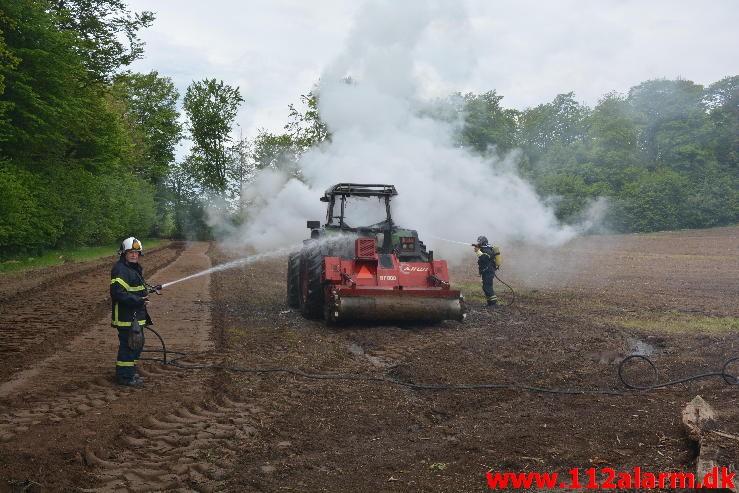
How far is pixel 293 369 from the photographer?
26.9ft

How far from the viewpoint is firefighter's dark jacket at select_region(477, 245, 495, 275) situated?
1418 cm

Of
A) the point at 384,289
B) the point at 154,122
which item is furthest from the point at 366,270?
the point at 154,122

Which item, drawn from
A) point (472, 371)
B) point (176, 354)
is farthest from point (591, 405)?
point (176, 354)

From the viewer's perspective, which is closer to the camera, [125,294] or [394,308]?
[125,294]

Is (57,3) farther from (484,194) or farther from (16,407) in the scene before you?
(16,407)

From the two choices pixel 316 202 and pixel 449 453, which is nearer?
pixel 449 453

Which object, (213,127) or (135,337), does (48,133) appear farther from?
(135,337)

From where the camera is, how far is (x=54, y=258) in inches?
1051

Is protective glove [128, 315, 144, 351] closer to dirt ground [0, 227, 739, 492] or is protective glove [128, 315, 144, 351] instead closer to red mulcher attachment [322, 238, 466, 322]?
dirt ground [0, 227, 739, 492]

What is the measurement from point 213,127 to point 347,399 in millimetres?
31097

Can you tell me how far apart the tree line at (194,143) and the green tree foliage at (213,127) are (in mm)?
104

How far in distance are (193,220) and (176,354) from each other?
5025 cm

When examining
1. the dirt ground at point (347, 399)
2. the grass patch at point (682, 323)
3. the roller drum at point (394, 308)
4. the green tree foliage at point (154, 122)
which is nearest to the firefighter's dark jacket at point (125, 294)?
the dirt ground at point (347, 399)

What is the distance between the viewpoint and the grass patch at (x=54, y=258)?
2216 cm
